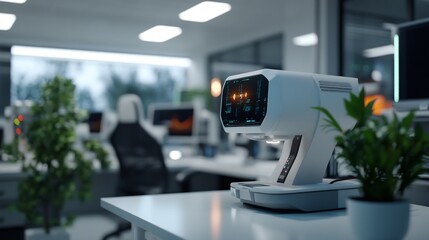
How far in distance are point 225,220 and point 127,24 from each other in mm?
3882

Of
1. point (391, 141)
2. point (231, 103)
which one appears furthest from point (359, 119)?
point (231, 103)

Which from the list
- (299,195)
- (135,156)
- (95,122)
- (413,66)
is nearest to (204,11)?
(135,156)

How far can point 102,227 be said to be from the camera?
4020mm

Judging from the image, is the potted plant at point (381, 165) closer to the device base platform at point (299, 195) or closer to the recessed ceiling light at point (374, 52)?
the device base platform at point (299, 195)

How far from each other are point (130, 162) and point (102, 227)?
3.52 ft

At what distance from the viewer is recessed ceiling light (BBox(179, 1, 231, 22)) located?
3.29 metres

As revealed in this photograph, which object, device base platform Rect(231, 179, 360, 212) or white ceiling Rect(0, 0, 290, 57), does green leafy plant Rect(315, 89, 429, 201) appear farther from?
white ceiling Rect(0, 0, 290, 57)

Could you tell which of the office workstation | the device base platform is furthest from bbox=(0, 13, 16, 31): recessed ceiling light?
the device base platform

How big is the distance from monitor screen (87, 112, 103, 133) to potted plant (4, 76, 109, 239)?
245 centimetres

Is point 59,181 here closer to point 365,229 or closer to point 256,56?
point 365,229

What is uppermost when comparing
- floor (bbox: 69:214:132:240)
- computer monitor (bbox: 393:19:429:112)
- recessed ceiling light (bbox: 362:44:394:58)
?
recessed ceiling light (bbox: 362:44:394:58)

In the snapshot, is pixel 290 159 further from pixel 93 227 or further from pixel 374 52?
pixel 374 52

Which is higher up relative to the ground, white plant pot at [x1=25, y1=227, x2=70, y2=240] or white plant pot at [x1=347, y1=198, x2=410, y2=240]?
white plant pot at [x1=347, y1=198, x2=410, y2=240]

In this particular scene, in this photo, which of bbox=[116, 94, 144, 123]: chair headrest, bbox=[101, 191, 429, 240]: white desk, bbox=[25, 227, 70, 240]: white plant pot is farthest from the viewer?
bbox=[116, 94, 144, 123]: chair headrest
